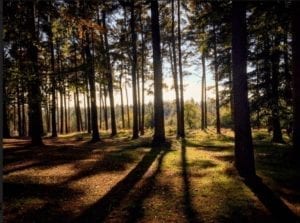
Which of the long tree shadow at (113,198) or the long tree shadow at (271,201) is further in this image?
the long tree shadow at (271,201)

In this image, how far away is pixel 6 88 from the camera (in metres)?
9.99

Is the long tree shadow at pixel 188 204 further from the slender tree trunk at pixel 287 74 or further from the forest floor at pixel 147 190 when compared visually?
the slender tree trunk at pixel 287 74

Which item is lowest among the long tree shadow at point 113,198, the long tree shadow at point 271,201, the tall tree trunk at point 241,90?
the long tree shadow at point 271,201

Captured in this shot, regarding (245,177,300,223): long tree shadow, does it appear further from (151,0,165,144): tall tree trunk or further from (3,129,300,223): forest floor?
(151,0,165,144): tall tree trunk

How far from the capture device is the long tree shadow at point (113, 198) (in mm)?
6492

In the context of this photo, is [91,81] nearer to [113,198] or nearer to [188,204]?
[113,198]

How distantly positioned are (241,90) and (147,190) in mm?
3937

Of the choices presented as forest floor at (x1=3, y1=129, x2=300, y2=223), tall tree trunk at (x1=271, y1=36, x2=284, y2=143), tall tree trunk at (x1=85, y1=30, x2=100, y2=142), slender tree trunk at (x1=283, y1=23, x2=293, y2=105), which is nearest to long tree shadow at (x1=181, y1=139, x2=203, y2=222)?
forest floor at (x1=3, y1=129, x2=300, y2=223)

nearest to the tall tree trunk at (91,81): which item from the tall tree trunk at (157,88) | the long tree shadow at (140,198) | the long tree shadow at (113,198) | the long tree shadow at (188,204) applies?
the tall tree trunk at (157,88)

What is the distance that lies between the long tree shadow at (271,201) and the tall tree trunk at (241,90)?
25.8 inches

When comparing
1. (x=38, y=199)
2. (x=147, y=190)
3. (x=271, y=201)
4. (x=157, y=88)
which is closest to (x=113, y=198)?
(x=147, y=190)

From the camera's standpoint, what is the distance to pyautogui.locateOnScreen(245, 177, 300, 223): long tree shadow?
6.59 meters

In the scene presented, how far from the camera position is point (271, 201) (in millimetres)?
7477

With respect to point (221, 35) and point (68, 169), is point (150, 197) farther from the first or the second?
point (221, 35)
